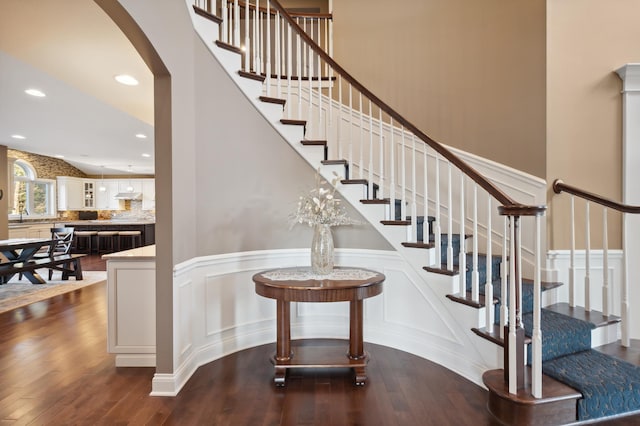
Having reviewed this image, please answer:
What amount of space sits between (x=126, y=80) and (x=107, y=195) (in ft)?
30.8

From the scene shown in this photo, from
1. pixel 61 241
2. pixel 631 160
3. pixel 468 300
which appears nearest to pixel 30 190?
pixel 61 241

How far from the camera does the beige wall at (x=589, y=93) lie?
3.37 metres

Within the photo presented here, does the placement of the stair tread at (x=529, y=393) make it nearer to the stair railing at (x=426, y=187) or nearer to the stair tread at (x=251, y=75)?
the stair railing at (x=426, y=187)

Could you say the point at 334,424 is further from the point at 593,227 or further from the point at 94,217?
the point at 94,217

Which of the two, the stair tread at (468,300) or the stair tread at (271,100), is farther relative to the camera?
the stair tread at (271,100)

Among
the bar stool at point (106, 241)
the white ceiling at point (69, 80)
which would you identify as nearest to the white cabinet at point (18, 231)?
the bar stool at point (106, 241)

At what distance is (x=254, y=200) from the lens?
3.24 meters

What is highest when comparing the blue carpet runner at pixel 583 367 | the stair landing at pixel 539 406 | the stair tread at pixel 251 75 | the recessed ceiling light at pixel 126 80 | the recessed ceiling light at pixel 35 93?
the recessed ceiling light at pixel 35 93

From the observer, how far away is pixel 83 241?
1001cm

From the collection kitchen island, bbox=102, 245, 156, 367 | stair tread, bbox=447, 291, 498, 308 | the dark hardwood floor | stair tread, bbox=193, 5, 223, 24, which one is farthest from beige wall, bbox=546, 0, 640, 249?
kitchen island, bbox=102, 245, 156, 367

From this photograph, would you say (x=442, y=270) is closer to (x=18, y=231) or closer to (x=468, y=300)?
(x=468, y=300)

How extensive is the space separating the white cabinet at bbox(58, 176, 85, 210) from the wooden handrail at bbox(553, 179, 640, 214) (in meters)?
12.4

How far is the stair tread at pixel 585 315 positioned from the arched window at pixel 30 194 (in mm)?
11441

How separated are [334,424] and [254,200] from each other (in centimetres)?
194
